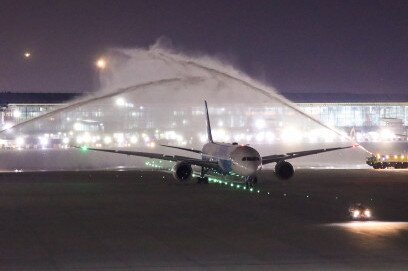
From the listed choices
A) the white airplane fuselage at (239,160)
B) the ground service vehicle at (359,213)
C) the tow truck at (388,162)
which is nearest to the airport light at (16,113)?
the tow truck at (388,162)

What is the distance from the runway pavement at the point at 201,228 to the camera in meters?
23.1

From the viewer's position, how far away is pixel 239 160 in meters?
54.7

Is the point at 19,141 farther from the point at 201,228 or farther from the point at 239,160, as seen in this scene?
the point at 201,228

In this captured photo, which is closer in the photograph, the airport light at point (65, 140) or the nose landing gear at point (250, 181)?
the nose landing gear at point (250, 181)

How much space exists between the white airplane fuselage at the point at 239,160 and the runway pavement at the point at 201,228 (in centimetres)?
159

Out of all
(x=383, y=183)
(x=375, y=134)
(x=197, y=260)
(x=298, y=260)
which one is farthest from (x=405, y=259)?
(x=375, y=134)

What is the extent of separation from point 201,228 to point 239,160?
2370 cm

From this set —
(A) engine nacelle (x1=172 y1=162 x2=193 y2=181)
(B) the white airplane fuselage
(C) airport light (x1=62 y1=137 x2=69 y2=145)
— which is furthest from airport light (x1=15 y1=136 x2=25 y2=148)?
(B) the white airplane fuselage

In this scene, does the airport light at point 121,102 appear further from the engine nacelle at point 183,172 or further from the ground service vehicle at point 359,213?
the ground service vehicle at point 359,213

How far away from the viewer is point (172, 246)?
85.9 feet

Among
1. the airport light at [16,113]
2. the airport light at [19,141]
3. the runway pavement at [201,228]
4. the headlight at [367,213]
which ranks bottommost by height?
the runway pavement at [201,228]

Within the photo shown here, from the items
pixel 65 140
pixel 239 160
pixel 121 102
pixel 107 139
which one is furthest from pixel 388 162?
pixel 65 140

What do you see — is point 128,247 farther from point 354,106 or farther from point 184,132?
point 354,106

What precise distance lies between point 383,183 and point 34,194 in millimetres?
26881
